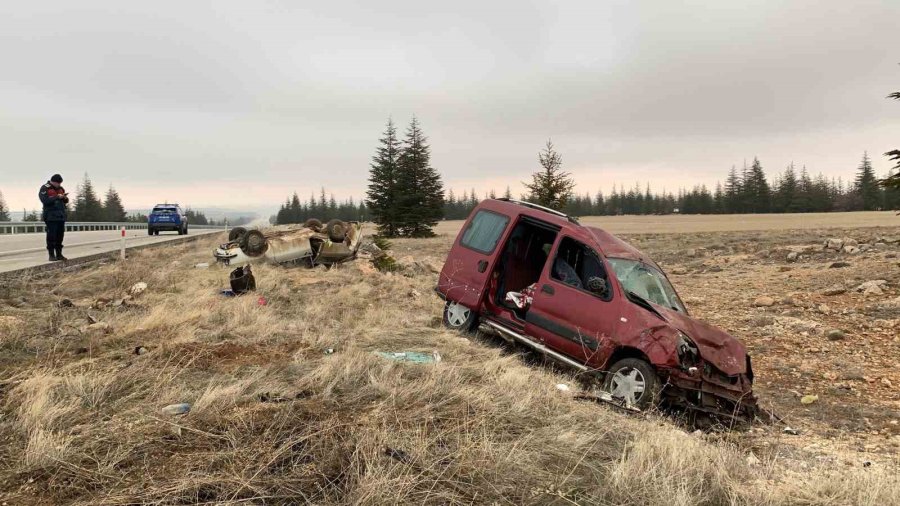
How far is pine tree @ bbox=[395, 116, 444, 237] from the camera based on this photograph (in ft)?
133

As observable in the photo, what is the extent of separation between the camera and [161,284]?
10984 mm

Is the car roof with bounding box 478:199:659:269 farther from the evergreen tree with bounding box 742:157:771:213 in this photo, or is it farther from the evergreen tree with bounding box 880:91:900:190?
the evergreen tree with bounding box 742:157:771:213

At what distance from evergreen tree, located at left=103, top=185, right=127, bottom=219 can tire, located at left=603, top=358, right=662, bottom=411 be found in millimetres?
95434

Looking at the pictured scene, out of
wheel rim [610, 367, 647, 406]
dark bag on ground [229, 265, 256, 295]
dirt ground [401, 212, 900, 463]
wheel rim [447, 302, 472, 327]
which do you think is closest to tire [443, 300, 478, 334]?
wheel rim [447, 302, 472, 327]

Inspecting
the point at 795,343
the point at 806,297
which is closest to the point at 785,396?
the point at 795,343

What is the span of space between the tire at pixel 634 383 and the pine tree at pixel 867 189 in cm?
7532

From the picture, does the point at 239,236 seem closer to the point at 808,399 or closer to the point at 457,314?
the point at 457,314

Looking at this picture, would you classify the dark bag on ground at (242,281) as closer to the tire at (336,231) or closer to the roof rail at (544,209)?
the tire at (336,231)

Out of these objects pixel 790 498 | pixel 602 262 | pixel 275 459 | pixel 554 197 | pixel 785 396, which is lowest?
pixel 785 396

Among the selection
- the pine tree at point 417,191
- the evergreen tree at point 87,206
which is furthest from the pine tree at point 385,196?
the evergreen tree at point 87,206

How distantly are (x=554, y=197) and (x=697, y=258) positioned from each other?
7.04 m

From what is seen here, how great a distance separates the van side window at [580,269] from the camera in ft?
20.1

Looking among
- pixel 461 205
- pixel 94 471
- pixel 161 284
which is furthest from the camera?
pixel 461 205

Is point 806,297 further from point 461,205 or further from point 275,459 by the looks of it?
point 461,205
